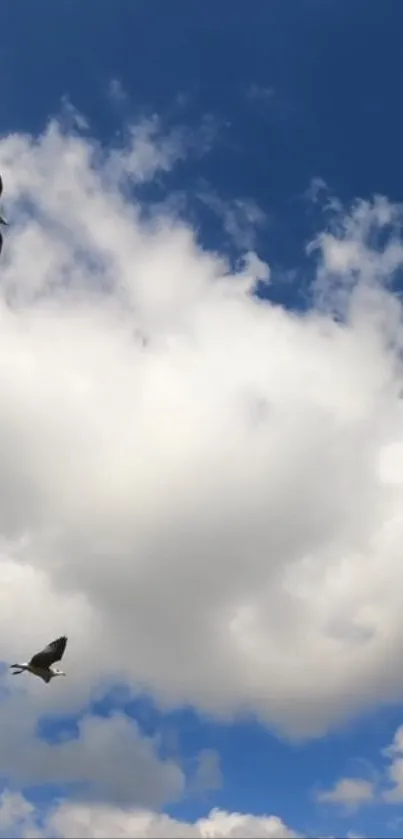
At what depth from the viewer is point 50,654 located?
73688 mm

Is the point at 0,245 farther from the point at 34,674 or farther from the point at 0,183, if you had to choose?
the point at 34,674

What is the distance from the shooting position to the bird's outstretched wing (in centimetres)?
7281

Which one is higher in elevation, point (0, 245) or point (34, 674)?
point (0, 245)

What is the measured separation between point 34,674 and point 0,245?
1446 inches

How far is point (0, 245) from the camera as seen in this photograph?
78.6 metres

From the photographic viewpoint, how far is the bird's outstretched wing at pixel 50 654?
2867 inches

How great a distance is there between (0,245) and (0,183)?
5.45 meters

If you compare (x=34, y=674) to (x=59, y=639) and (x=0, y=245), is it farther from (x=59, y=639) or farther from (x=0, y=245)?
(x=0, y=245)

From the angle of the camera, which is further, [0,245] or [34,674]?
[0,245]

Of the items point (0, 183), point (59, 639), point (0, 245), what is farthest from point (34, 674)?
point (0, 183)

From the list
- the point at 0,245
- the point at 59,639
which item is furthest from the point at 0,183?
the point at 59,639

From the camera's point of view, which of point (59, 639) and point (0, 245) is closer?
point (59, 639)

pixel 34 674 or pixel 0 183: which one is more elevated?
pixel 0 183

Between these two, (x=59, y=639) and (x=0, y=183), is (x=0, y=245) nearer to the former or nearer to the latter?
(x=0, y=183)
